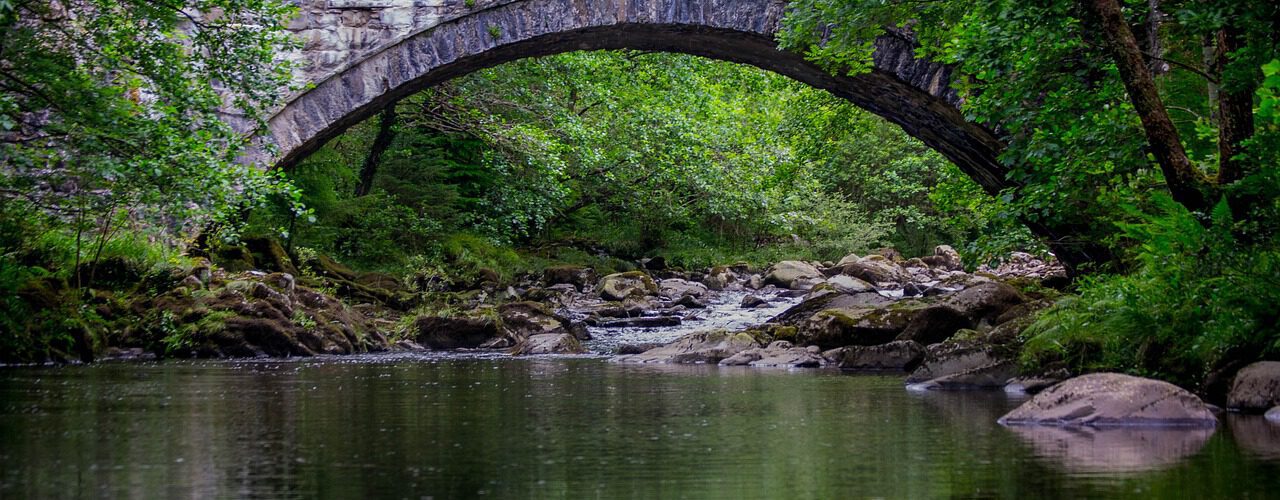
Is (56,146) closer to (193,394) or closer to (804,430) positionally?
(193,394)

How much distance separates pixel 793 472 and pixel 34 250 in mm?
9876

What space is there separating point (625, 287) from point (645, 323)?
443 cm

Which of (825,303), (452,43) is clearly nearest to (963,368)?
(825,303)

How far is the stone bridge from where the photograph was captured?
1420 cm

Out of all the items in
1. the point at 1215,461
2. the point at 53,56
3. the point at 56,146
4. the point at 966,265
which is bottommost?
the point at 1215,461

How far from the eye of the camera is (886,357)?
33.7 feet

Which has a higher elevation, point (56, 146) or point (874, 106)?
point (874, 106)

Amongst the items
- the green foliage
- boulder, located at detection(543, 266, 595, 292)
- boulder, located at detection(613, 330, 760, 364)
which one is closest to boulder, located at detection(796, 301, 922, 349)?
boulder, located at detection(613, 330, 760, 364)

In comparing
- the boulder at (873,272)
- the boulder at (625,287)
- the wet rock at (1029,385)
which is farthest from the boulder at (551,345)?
the boulder at (873,272)

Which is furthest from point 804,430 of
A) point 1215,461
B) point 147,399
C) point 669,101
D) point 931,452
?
point 669,101

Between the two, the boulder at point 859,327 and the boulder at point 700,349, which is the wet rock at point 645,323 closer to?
the boulder at point 700,349

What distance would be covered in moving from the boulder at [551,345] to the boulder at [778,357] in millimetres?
2391

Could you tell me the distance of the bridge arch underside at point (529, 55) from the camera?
45.6 ft

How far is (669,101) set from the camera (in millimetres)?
21125
